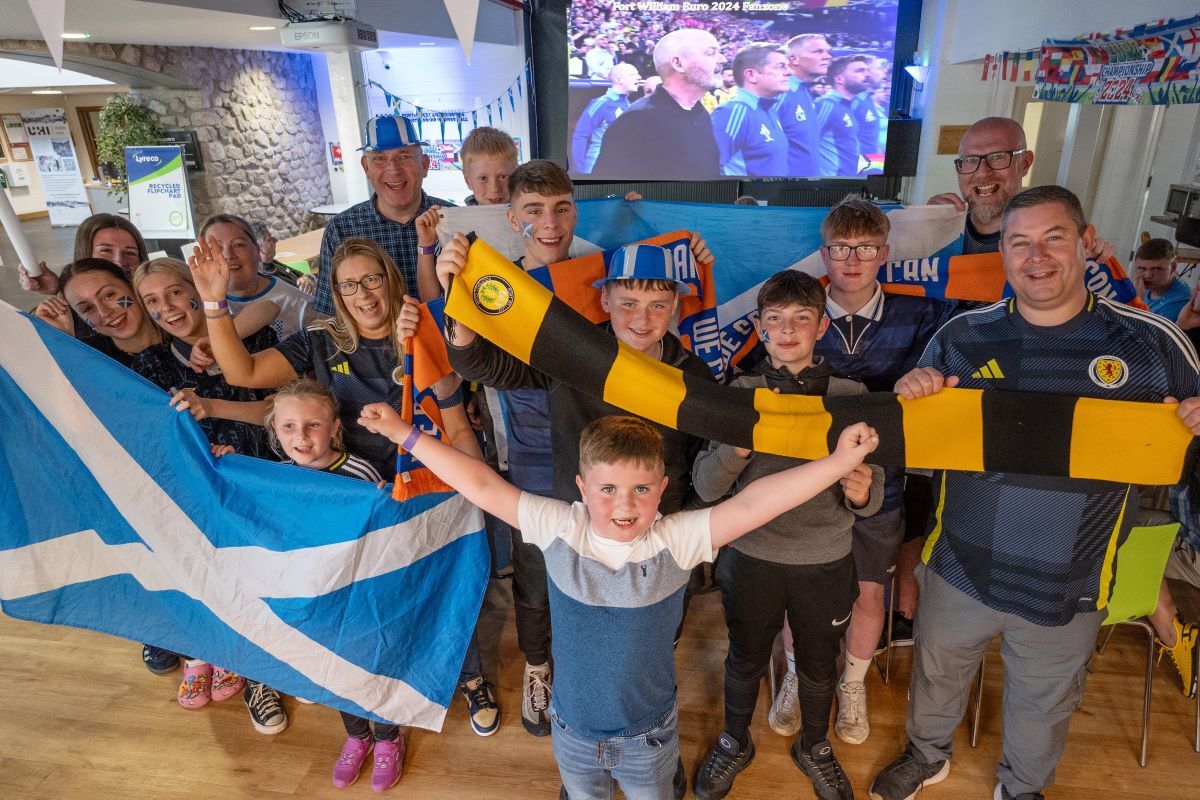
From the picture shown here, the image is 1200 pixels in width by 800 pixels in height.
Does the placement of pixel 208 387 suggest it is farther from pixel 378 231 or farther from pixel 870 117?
pixel 870 117

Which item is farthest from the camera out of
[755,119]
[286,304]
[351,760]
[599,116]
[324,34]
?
[599,116]

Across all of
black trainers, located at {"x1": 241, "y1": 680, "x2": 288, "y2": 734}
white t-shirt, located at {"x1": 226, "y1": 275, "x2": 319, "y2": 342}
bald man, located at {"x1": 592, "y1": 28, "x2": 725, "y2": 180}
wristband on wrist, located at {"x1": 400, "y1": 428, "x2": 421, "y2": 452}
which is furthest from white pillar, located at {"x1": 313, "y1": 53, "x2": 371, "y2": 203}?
wristband on wrist, located at {"x1": 400, "y1": 428, "x2": 421, "y2": 452}

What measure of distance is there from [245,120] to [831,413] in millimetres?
8029

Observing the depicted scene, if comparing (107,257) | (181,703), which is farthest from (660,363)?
(107,257)

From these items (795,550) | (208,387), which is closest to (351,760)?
(208,387)

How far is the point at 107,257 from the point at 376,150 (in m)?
1.10

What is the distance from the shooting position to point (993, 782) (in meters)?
2.07

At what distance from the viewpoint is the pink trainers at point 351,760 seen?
210 cm

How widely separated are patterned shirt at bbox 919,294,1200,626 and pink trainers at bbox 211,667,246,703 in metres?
2.33

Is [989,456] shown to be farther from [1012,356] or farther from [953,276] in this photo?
[953,276]

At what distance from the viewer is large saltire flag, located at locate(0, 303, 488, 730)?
196 centimetres

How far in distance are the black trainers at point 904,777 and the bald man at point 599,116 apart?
21.7ft

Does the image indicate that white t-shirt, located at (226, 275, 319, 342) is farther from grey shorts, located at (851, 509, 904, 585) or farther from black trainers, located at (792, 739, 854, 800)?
black trainers, located at (792, 739, 854, 800)

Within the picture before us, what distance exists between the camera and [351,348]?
207cm
